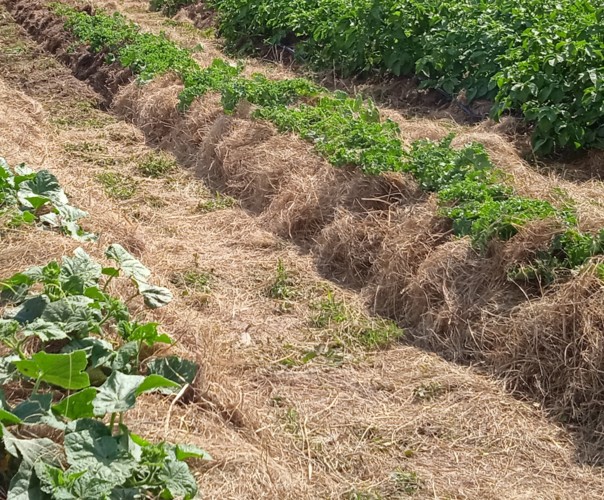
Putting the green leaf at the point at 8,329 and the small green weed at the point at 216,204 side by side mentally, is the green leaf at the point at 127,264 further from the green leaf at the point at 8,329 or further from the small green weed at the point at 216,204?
the small green weed at the point at 216,204

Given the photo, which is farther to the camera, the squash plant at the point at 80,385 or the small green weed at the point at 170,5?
the small green weed at the point at 170,5

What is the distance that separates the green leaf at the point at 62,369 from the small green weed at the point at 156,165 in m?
4.67

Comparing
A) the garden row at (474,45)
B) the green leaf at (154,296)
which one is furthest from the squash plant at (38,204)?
the garden row at (474,45)

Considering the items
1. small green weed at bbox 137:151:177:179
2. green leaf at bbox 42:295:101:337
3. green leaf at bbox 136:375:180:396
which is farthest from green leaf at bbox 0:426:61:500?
small green weed at bbox 137:151:177:179

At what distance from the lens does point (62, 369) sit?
12.3 ft

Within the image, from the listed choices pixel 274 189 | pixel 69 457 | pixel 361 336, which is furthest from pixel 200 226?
pixel 69 457

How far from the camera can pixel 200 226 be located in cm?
726

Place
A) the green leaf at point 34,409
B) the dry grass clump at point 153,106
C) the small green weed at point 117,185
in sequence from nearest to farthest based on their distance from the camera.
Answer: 1. the green leaf at point 34,409
2. the small green weed at point 117,185
3. the dry grass clump at point 153,106

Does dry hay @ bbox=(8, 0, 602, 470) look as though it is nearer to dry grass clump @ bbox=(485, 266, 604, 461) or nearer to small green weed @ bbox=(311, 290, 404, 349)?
dry grass clump @ bbox=(485, 266, 604, 461)

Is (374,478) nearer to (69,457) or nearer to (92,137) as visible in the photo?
(69,457)

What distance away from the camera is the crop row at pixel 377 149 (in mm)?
5449

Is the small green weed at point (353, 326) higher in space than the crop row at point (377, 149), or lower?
lower

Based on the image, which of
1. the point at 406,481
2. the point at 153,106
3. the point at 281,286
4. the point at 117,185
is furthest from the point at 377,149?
the point at 153,106

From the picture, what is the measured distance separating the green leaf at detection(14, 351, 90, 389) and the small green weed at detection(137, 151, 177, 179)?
15.3ft
